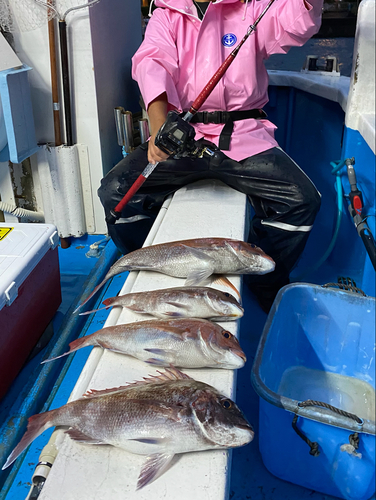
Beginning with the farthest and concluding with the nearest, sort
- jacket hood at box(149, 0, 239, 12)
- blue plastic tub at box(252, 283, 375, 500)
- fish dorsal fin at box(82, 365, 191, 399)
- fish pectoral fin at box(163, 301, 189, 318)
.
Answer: jacket hood at box(149, 0, 239, 12), fish pectoral fin at box(163, 301, 189, 318), blue plastic tub at box(252, 283, 375, 500), fish dorsal fin at box(82, 365, 191, 399)

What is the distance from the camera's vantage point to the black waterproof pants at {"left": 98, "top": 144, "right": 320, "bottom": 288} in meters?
2.46

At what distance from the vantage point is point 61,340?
241cm

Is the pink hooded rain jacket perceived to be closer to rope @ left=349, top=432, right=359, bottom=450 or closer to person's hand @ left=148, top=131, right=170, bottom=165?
person's hand @ left=148, top=131, right=170, bottom=165

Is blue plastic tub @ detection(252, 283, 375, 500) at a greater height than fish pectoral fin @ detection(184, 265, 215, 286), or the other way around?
fish pectoral fin @ detection(184, 265, 215, 286)

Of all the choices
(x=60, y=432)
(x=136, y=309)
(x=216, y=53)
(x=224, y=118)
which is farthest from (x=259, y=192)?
(x=60, y=432)

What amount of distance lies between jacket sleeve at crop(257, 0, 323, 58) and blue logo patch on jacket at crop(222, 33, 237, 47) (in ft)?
0.48

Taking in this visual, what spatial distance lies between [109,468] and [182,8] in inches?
93.7

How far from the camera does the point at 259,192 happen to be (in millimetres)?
2502

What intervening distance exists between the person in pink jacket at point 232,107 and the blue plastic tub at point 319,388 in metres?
0.75

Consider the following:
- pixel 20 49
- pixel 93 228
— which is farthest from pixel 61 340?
pixel 20 49

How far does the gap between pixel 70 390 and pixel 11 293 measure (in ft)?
1.80

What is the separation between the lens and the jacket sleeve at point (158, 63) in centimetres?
240

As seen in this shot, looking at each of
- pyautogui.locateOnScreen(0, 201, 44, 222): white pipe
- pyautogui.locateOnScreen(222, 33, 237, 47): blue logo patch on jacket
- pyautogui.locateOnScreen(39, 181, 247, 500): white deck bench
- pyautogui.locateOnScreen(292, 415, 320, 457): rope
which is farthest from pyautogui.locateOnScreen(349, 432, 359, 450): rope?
pyautogui.locateOnScreen(0, 201, 44, 222): white pipe

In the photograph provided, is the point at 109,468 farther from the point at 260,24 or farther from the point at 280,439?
the point at 260,24
